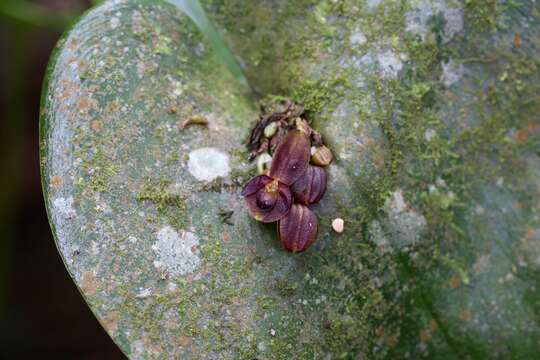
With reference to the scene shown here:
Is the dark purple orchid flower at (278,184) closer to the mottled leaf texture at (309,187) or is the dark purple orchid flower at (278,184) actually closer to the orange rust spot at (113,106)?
the mottled leaf texture at (309,187)

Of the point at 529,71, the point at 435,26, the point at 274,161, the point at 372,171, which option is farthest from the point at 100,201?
the point at 529,71

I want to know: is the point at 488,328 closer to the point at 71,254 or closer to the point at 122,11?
the point at 71,254

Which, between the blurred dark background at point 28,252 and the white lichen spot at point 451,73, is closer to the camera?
the white lichen spot at point 451,73

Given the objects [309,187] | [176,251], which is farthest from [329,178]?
[176,251]

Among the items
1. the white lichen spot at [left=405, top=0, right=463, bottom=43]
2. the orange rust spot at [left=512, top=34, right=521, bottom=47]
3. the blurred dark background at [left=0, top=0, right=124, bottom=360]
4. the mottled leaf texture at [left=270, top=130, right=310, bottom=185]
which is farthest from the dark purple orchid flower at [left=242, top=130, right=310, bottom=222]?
the blurred dark background at [left=0, top=0, right=124, bottom=360]

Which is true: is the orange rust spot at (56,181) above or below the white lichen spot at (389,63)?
above

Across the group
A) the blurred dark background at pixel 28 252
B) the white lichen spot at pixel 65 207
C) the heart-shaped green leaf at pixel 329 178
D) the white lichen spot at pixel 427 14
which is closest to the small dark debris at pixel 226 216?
the heart-shaped green leaf at pixel 329 178
